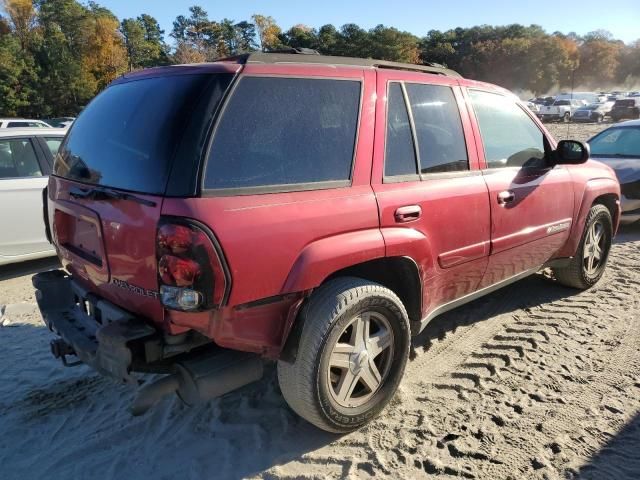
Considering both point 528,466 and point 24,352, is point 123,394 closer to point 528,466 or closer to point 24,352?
point 24,352

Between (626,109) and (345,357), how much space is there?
37.6 metres

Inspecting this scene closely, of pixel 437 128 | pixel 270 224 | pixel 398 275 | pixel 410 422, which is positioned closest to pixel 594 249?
pixel 437 128

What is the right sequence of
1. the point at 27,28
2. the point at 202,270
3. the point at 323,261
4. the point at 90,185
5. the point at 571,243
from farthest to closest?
1. the point at 27,28
2. the point at 571,243
3. the point at 90,185
4. the point at 323,261
5. the point at 202,270

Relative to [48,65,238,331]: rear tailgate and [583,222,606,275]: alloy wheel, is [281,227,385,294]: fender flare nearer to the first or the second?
[48,65,238,331]: rear tailgate

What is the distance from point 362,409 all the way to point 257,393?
0.74 m

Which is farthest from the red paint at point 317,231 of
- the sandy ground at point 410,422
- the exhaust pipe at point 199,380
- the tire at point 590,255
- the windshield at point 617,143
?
the windshield at point 617,143

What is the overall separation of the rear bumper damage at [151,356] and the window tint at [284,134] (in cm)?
77

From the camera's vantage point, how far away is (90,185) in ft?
8.76

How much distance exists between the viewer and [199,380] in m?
2.42

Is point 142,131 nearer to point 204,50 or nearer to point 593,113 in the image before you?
point 593,113

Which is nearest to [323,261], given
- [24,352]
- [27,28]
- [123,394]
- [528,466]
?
[528,466]

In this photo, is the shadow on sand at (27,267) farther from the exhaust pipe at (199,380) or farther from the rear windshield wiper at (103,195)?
the exhaust pipe at (199,380)

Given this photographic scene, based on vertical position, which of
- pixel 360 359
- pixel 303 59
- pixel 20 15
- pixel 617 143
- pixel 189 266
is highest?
pixel 20 15

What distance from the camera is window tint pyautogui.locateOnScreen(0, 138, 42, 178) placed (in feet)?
18.4
